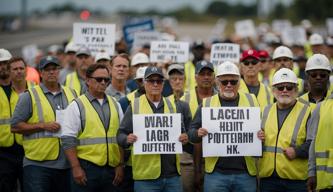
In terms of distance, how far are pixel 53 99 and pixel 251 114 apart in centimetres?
265

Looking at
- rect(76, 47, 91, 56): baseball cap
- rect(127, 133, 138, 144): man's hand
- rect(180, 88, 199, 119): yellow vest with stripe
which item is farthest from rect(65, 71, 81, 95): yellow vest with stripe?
rect(127, 133, 138, 144): man's hand

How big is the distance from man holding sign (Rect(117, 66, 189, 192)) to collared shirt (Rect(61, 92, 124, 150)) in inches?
12.1

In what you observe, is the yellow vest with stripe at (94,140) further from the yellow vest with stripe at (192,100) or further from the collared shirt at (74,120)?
the yellow vest with stripe at (192,100)

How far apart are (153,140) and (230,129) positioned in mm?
954

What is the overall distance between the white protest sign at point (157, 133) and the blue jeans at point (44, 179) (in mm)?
1311

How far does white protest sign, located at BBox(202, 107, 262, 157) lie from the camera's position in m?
9.28

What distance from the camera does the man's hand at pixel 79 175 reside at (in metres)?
9.34

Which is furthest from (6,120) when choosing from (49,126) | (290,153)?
(290,153)


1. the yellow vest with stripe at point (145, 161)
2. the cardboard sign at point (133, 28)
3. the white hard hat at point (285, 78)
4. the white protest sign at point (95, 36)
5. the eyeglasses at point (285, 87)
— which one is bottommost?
the yellow vest with stripe at point (145, 161)

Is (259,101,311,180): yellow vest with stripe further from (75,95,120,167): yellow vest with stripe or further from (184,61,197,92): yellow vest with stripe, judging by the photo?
(184,61,197,92): yellow vest with stripe

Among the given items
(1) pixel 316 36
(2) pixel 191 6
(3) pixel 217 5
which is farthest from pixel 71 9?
(1) pixel 316 36

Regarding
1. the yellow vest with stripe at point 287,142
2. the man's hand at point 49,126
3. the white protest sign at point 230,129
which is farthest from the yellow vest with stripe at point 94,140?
the yellow vest with stripe at point 287,142

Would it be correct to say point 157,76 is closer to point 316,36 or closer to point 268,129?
point 268,129

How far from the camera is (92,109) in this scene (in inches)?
376
